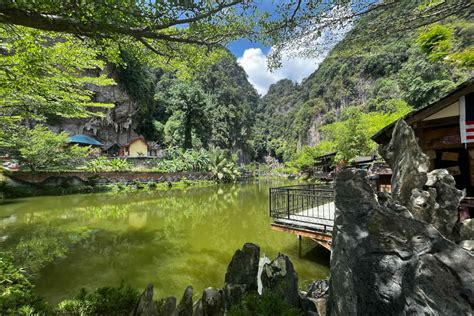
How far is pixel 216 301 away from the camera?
2.68 m

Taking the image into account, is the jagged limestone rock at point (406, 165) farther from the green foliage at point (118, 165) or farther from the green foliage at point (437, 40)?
the green foliage at point (118, 165)

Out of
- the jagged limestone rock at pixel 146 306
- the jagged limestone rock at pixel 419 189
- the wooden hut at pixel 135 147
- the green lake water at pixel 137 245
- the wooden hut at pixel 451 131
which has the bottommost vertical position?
the green lake water at pixel 137 245

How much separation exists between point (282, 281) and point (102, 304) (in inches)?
82.4

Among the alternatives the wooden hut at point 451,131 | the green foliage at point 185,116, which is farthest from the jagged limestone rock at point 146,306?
the green foliage at point 185,116

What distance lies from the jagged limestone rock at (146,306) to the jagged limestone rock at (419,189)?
3444mm

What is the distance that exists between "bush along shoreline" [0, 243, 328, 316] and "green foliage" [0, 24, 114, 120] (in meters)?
3.87

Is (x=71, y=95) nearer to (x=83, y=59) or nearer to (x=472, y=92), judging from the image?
(x=83, y=59)

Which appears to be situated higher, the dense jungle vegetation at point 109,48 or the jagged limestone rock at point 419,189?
the dense jungle vegetation at point 109,48

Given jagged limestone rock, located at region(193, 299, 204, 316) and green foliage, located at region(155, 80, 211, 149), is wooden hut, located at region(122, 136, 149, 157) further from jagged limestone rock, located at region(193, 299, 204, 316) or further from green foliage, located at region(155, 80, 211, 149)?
jagged limestone rock, located at region(193, 299, 204, 316)

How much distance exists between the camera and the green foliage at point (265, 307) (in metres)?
2.42

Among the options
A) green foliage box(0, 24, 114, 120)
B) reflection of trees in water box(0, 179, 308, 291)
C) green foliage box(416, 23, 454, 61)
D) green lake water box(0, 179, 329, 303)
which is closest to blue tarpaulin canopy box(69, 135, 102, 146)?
reflection of trees in water box(0, 179, 308, 291)

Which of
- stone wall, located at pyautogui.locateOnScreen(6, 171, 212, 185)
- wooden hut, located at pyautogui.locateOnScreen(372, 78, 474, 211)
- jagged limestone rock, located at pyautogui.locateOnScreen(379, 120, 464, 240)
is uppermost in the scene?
wooden hut, located at pyautogui.locateOnScreen(372, 78, 474, 211)

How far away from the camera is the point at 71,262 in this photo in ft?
17.8

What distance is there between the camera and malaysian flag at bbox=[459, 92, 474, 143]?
4.44 meters
